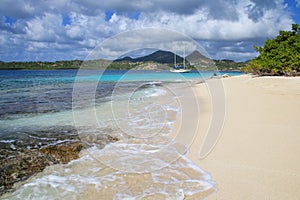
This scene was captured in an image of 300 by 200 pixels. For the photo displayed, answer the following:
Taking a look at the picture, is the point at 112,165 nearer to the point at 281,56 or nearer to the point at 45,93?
the point at 45,93

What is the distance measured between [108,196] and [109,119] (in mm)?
5504

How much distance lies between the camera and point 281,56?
25078 millimetres

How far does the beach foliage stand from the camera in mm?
24500

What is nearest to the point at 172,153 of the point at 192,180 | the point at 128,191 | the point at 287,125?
the point at 192,180

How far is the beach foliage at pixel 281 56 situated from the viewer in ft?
80.4

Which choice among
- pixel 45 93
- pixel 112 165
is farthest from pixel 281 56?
pixel 112 165

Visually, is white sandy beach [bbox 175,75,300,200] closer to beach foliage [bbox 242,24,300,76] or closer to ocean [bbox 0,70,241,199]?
ocean [bbox 0,70,241,199]

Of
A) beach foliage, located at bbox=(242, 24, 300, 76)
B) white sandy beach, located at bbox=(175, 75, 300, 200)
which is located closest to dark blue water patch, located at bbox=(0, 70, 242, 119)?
white sandy beach, located at bbox=(175, 75, 300, 200)

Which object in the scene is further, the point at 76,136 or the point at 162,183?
the point at 76,136

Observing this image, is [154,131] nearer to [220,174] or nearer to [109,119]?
[109,119]

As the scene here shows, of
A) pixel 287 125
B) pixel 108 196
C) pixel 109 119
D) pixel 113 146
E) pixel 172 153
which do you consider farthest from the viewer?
pixel 109 119

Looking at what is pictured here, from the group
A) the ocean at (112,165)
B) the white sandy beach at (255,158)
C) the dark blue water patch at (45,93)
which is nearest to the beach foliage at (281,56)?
the dark blue water patch at (45,93)

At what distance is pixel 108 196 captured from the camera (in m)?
3.18

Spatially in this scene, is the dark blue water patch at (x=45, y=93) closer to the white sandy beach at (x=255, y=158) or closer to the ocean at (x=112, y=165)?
the ocean at (x=112, y=165)
